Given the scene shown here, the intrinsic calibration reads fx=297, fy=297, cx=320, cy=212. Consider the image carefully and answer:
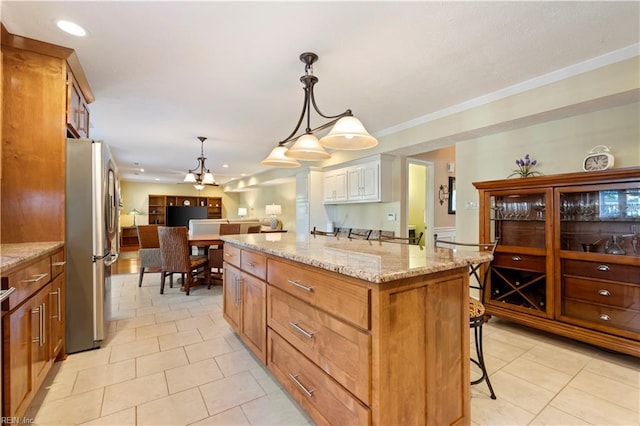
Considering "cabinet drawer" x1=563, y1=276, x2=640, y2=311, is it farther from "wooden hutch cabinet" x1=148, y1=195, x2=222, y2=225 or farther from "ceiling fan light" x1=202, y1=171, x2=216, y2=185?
"wooden hutch cabinet" x1=148, y1=195, x2=222, y2=225

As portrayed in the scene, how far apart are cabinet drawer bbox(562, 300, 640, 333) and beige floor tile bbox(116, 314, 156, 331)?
12.8 feet

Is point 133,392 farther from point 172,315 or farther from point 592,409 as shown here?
point 592,409

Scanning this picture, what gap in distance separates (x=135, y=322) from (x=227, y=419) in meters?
2.00

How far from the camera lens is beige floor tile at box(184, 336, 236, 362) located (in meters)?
2.36

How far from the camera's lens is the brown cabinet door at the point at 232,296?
8.06ft

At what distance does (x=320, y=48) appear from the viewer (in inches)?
84.5

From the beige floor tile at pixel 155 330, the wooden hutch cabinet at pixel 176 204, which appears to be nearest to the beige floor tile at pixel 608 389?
the beige floor tile at pixel 155 330

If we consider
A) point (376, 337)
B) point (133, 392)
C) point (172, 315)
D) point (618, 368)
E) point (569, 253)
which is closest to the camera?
point (376, 337)

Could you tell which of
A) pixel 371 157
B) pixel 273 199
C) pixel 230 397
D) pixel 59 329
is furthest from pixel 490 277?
pixel 273 199

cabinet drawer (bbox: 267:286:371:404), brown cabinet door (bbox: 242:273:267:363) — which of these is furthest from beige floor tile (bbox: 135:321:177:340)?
cabinet drawer (bbox: 267:286:371:404)

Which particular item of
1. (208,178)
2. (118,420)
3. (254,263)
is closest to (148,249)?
(208,178)

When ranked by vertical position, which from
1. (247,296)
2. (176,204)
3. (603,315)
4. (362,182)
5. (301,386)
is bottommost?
(301,386)

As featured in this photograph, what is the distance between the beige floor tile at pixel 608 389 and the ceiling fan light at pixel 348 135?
2164 millimetres

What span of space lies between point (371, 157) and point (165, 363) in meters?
3.59
